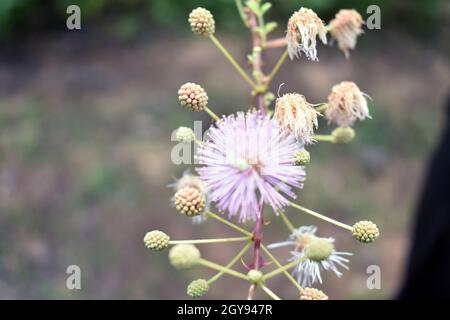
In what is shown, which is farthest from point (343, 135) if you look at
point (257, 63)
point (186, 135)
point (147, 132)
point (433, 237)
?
point (147, 132)

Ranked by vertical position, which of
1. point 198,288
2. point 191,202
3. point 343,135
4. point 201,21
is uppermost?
point 201,21

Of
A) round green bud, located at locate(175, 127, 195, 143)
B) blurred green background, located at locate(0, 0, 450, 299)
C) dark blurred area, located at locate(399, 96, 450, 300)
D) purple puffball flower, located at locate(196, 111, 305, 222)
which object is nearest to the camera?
purple puffball flower, located at locate(196, 111, 305, 222)

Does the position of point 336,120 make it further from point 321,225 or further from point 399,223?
point 399,223

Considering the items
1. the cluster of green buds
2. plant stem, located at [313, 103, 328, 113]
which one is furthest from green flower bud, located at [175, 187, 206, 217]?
plant stem, located at [313, 103, 328, 113]

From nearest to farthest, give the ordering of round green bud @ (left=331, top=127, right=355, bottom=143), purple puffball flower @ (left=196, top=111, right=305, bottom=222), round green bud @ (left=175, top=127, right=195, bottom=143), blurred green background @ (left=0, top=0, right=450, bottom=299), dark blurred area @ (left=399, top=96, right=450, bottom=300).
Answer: purple puffball flower @ (left=196, top=111, right=305, bottom=222)
round green bud @ (left=175, top=127, right=195, bottom=143)
round green bud @ (left=331, top=127, right=355, bottom=143)
dark blurred area @ (left=399, top=96, right=450, bottom=300)
blurred green background @ (left=0, top=0, right=450, bottom=299)

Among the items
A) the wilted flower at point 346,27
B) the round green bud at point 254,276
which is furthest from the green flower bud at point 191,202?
the wilted flower at point 346,27

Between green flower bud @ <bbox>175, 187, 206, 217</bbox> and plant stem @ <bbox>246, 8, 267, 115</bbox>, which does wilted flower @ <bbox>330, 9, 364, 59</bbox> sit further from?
green flower bud @ <bbox>175, 187, 206, 217</bbox>

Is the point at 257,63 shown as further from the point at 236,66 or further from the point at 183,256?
the point at 183,256
